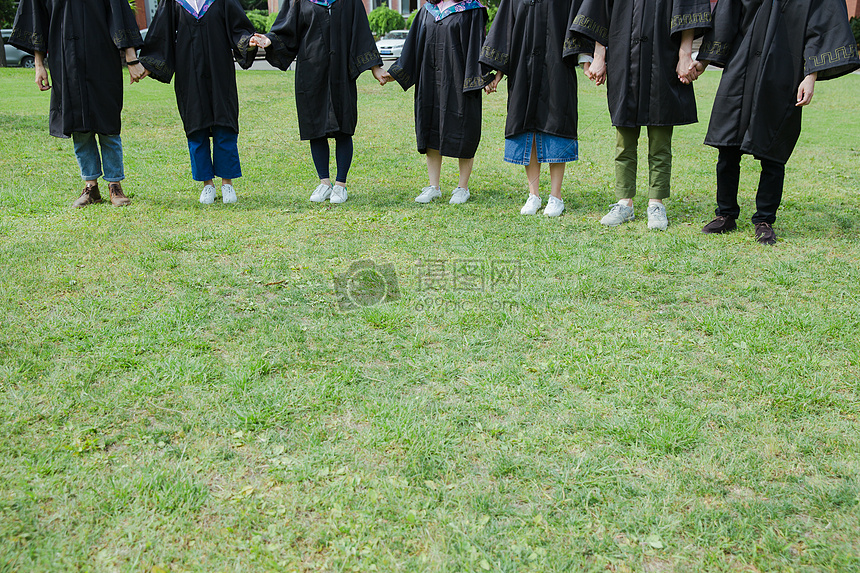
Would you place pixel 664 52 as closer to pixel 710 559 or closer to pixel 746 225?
pixel 746 225

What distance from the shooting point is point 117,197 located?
18.4ft

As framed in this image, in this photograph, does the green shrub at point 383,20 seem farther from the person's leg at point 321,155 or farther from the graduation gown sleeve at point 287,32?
the person's leg at point 321,155

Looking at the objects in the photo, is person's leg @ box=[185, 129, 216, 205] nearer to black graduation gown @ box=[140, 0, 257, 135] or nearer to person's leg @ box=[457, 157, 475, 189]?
black graduation gown @ box=[140, 0, 257, 135]

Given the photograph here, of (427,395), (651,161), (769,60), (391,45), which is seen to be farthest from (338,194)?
(391,45)

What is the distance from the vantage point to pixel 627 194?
5.06 meters

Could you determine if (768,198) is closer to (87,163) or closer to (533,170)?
(533,170)

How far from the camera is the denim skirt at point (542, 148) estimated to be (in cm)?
525

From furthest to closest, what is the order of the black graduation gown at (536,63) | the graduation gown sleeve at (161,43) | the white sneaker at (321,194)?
the white sneaker at (321,194) → the graduation gown sleeve at (161,43) → the black graduation gown at (536,63)

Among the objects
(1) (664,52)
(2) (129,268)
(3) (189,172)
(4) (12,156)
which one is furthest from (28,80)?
(1) (664,52)

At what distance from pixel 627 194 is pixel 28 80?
1769cm

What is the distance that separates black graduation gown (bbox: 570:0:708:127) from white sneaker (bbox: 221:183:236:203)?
308 centimetres

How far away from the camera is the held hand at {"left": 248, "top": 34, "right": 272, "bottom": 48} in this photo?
5536 millimetres

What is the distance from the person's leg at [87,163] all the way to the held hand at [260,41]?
1.55 m

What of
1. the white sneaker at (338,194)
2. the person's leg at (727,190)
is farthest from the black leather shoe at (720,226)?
the white sneaker at (338,194)
